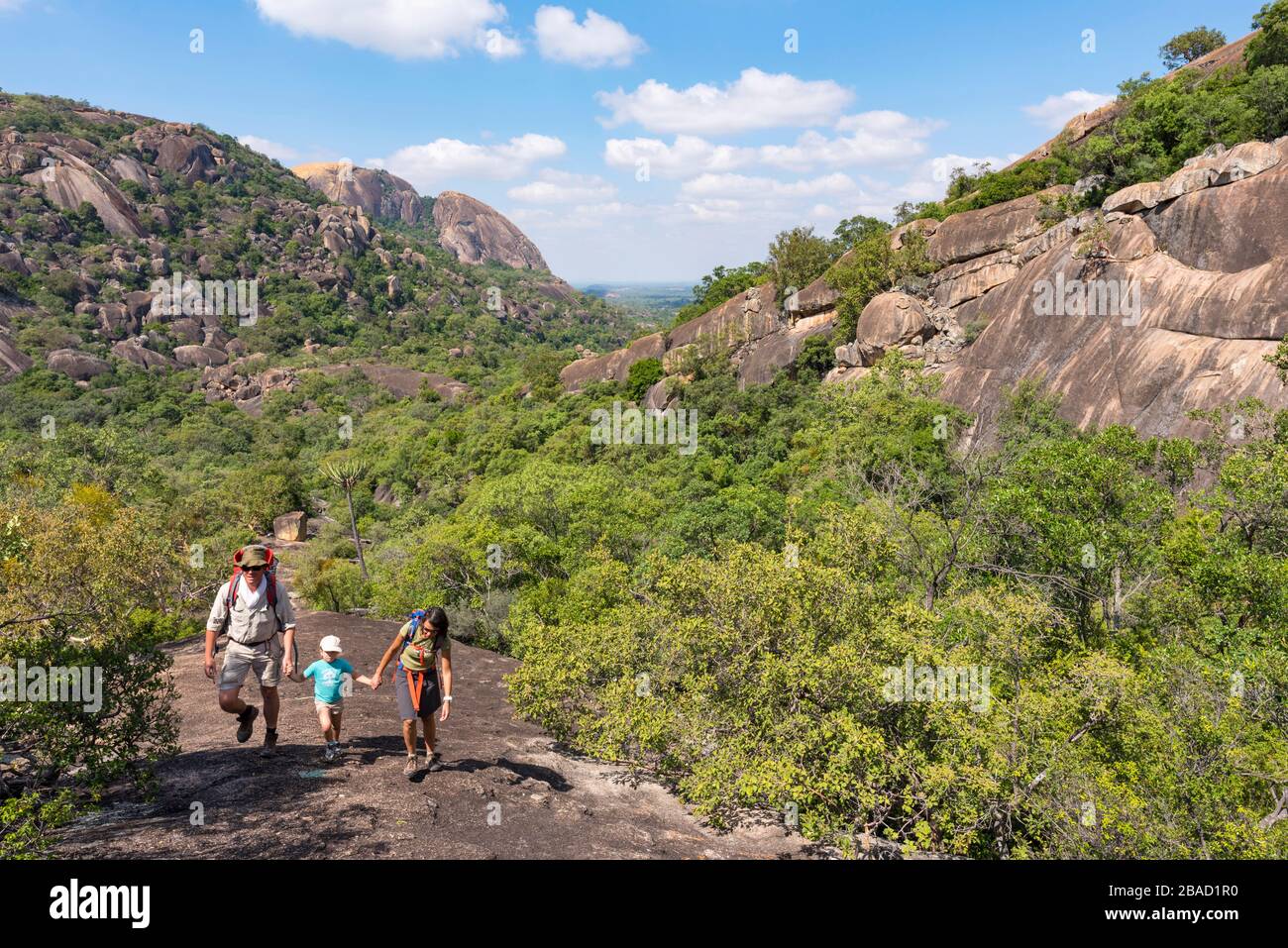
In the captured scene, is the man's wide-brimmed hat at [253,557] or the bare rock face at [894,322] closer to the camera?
the man's wide-brimmed hat at [253,557]

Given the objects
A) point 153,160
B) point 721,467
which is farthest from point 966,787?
point 153,160

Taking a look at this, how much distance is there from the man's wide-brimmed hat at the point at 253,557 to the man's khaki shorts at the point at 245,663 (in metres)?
0.80

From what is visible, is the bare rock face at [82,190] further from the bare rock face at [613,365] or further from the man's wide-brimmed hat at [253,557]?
the man's wide-brimmed hat at [253,557]

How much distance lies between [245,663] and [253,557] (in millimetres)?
1057

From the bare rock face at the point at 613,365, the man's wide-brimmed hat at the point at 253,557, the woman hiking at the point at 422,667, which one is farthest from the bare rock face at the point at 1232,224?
the bare rock face at the point at 613,365

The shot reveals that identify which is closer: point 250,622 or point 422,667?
point 250,622

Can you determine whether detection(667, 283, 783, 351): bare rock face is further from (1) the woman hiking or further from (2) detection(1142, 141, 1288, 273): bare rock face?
(1) the woman hiking

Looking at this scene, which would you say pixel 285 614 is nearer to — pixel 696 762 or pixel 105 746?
pixel 105 746

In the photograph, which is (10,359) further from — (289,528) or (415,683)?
(415,683)

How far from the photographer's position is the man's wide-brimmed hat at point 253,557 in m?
6.23

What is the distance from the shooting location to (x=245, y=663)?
21.0ft

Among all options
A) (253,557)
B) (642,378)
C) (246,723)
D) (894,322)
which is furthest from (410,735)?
(642,378)
